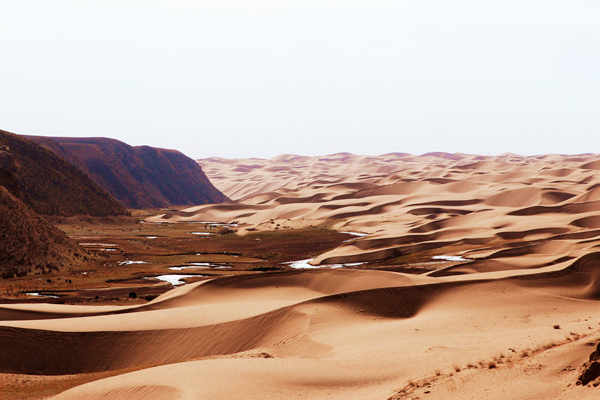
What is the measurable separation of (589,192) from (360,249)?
32.3m

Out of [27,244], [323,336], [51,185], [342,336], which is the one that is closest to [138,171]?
[51,185]

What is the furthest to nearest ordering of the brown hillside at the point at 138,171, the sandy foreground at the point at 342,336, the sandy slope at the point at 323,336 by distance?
the brown hillside at the point at 138,171 → the sandy slope at the point at 323,336 → the sandy foreground at the point at 342,336

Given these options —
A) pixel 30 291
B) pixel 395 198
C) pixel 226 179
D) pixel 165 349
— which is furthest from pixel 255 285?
pixel 226 179

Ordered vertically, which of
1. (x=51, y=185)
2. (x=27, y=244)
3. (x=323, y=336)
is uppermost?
(x=51, y=185)

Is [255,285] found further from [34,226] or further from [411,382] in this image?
[34,226]

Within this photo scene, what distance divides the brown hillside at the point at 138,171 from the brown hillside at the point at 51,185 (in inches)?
1205

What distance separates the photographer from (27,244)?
41.0 m

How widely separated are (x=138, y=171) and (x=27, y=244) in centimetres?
8784

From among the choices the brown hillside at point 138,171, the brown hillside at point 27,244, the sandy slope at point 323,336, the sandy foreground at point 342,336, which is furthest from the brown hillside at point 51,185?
the sandy slope at point 323,336

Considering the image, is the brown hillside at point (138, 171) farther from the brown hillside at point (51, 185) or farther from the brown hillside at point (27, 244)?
the brown hillside at point (27, 244)

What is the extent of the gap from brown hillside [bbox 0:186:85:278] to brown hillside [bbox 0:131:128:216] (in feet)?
76.9

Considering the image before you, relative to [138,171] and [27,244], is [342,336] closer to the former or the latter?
[27,244]

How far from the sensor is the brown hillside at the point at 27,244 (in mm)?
39031

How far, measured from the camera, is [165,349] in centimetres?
1878
